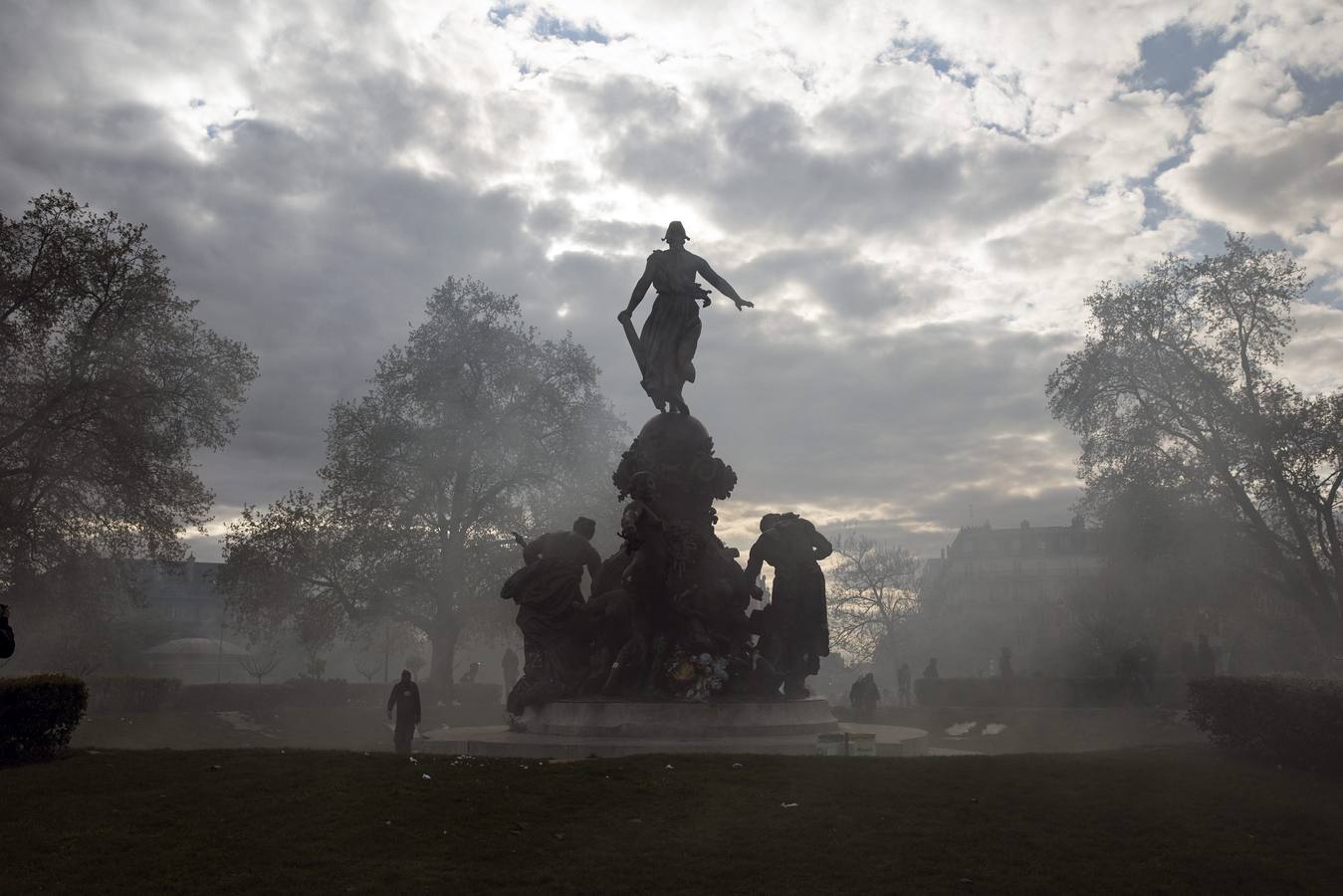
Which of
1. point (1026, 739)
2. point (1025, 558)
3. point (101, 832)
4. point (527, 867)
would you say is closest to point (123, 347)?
point (101, 832)

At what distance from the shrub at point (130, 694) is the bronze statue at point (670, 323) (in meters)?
19.6

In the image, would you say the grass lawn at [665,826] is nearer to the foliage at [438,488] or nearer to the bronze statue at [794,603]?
the bronze statue at [794,603]

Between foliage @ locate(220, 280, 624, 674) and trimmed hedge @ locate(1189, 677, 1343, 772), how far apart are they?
22.2 metres

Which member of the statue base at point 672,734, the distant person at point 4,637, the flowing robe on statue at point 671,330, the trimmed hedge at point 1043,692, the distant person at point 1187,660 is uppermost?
the flowing robe on statue at point 671,330

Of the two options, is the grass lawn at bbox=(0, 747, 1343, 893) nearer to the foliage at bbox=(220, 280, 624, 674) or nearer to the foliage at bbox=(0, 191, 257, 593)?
the foliage at bbox=(0, 191, 257, 593)

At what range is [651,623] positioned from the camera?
13609 mm

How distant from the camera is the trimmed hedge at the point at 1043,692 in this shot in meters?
32.1

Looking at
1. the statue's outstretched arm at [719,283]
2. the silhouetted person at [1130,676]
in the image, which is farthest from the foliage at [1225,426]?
the statue's outstretched arm at [719,283]

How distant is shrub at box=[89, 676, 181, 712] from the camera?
27.7 meters

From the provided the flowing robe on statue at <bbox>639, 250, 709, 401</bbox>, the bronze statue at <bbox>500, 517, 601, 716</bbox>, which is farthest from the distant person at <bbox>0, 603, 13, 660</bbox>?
the flowing robe on statue at <bbox>639, 250, 709, 401</bbox>

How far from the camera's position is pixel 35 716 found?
11.8 m

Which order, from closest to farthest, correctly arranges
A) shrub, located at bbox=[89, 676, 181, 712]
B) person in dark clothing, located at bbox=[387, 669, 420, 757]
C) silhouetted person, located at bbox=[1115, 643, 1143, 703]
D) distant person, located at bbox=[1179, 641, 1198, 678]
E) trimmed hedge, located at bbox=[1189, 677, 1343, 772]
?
1. trimmed hedge, located at bbox=[1189, 677, 1343, 772]
2. person in dark clothing, located at bbox=[387, 669, 420, 757]
3. shrub, located at bbox=[89, 676, 181, 712]
4. silhouetted person, located at bbox=[1115, 643, 1143, 703]
5. distant person, located at bbox=[1179, 641, 1198, 678]

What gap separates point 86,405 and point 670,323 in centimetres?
1303

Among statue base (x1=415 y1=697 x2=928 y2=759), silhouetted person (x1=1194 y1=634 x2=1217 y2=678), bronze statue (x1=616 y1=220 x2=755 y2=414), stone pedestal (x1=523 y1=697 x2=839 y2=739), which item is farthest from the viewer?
silhouetted person (x1=1194 y1=634 x2=1217 y2=678)
